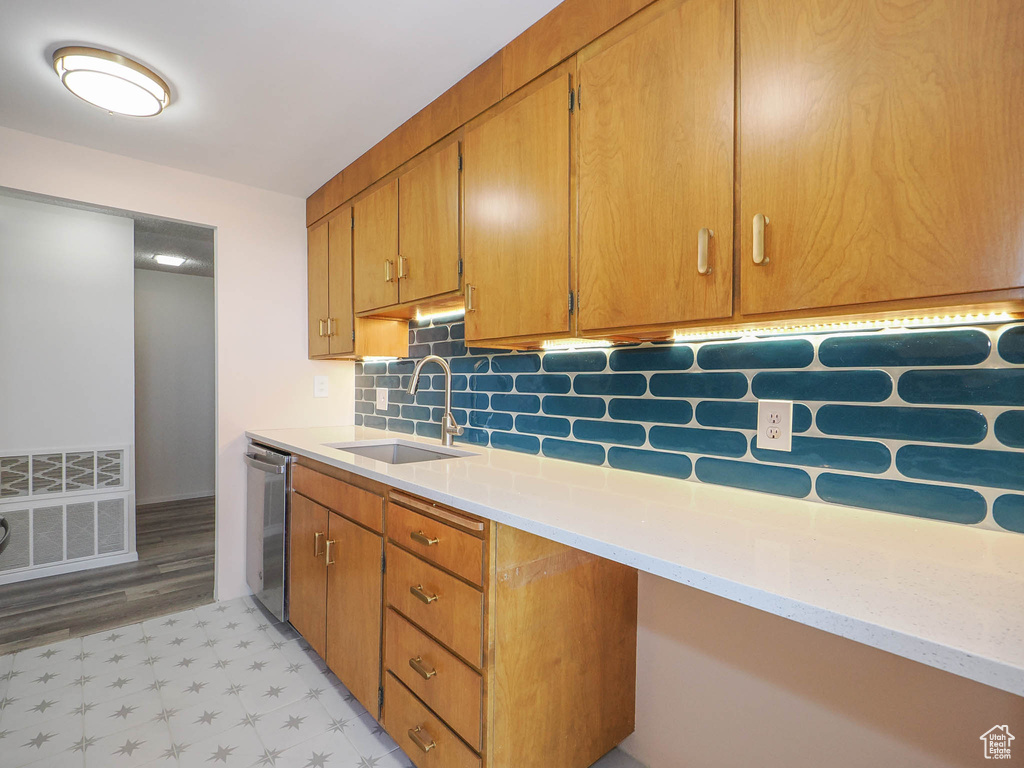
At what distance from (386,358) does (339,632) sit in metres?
1.45

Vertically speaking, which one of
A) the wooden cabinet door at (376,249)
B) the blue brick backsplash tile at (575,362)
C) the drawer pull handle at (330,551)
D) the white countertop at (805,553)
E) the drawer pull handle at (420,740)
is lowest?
the drawer pull handle at (420,740)

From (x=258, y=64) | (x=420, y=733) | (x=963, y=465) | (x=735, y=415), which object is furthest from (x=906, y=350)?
(x=258, y=64)

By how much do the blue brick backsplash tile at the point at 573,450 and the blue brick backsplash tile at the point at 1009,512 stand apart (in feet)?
3.05

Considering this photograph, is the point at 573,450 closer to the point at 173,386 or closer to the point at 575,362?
the point at 575,362

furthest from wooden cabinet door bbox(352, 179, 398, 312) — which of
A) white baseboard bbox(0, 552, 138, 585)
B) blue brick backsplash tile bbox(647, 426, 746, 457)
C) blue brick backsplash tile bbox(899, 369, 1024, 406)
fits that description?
Result: white baseboard bbox(0, 552, 138, 585)

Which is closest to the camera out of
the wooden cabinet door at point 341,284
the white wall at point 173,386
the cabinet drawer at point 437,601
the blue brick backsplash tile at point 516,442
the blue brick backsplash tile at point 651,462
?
the cabinet drawer at point 437,601

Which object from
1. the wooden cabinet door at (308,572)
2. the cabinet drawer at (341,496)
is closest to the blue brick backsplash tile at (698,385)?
the cabinet drawer at (341,496)

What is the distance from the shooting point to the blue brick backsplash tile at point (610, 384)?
1.52 meters

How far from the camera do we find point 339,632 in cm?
176

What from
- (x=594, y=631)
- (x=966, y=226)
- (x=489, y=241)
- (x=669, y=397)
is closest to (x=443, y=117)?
(x=489, y=241)

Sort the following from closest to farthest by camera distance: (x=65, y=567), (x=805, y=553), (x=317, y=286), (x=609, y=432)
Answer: (x=805, y=553) < (x=609, y=432) < (x=317, y=286) < (x=65, y=567)

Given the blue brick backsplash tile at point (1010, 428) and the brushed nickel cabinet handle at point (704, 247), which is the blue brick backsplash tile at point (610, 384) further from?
the blue brick backsplash tile at point (1010, 428)

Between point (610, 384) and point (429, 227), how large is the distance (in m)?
0.95

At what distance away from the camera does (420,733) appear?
4.36 feet
